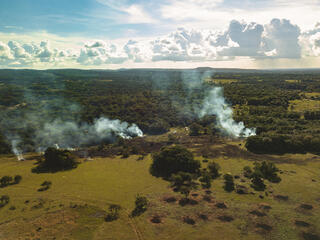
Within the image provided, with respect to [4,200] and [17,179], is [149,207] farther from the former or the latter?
[17,179]

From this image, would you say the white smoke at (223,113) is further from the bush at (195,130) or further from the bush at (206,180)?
the bush at (206,180)

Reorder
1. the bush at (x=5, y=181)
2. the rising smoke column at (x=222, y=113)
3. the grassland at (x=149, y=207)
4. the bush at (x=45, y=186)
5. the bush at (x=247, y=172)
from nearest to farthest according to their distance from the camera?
the grassland at (x=149, y=207)
the bush at (x=45, y=186)
the bush at (x=5, y=181)
the bush at (x=247, y=172)
the rising smoke column at (x=222, y=113)

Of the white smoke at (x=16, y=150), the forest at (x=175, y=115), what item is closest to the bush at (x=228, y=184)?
the forest at (x=175, y=115)

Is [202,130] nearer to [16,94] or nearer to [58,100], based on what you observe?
[58,100]

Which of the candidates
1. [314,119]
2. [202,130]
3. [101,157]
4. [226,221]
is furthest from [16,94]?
[314,119]

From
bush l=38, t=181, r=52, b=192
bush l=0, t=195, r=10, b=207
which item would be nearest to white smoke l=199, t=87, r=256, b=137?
bush l=38, t=181, r=52, b=192
